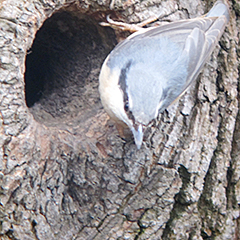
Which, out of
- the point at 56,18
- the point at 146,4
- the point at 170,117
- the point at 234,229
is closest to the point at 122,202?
the point at 170,117

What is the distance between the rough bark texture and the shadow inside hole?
0.07 m

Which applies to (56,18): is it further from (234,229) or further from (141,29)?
(234,229)

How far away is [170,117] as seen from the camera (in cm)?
189

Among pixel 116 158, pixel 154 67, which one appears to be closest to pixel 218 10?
pixel 154 67

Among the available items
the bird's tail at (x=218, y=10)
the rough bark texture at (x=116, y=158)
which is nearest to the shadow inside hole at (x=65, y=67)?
the rough bark texture at (x=116, y=158)

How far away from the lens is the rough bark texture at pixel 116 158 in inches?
65.0

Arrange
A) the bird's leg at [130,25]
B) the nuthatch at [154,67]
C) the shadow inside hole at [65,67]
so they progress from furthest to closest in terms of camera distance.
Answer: the shadow inside hole at [65,67] < the bird's leg at [130,25] < the nuthatch at [154,67]

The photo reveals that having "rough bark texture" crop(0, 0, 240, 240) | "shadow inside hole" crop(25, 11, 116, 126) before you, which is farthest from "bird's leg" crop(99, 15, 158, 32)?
"shadow inside hole" crop(25, 11, 116, 126)

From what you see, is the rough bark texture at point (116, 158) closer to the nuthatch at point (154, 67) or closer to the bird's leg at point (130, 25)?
the bird's leg at point (130, 25)

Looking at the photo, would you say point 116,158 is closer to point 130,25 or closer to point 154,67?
point 154,67

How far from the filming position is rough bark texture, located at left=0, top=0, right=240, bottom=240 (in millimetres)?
1650

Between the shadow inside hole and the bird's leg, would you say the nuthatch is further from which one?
the shadow inside hole

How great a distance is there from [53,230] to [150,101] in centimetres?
96

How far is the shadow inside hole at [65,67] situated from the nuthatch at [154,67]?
17.6 inches
